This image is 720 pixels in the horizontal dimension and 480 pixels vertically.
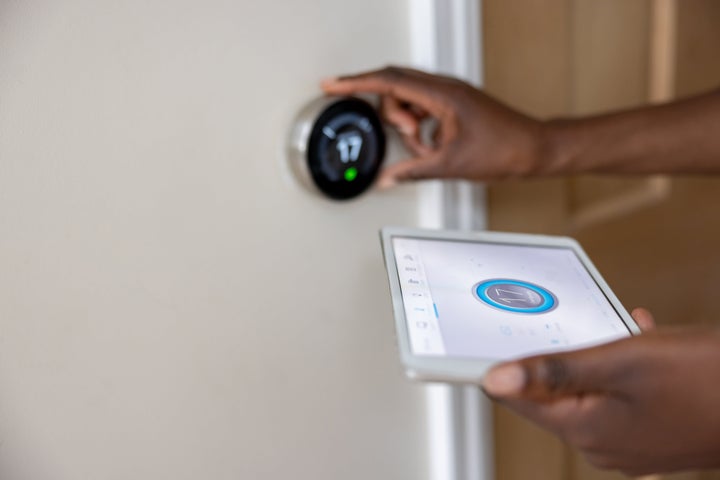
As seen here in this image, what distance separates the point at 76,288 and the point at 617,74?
0.65 metres

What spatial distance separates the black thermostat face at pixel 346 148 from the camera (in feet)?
1.78

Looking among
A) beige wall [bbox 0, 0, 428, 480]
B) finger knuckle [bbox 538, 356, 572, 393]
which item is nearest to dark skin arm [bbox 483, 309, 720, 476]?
finger knuckle [bbox 538, 356, 572, 393]

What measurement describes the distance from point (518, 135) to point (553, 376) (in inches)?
13.0

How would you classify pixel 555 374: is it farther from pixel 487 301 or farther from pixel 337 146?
pixel 337 146

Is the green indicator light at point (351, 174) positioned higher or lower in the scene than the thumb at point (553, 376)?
higher

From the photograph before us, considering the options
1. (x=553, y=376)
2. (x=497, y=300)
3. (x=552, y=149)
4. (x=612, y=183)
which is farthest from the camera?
(x=612, y=183)

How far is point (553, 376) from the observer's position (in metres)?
0.35

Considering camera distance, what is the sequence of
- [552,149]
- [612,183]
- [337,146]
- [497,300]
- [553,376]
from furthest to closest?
1. [612,183]
2. [552,149]
3. [337,146]
4. [497,300]
5. [553,376]

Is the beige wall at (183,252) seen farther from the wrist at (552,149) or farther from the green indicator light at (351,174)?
the wrist at (552,149)

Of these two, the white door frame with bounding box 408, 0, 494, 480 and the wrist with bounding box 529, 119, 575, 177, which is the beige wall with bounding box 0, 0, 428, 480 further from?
the wrist with bounding box 529, 119, 575, 177

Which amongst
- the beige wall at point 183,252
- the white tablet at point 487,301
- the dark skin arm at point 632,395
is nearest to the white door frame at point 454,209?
the beige wall at point 183,252

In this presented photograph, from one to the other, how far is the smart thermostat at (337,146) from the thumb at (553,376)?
24cm

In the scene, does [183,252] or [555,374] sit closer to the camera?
[555,374]

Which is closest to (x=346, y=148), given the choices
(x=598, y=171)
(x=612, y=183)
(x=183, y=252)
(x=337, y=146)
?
(x=337, y=146)
